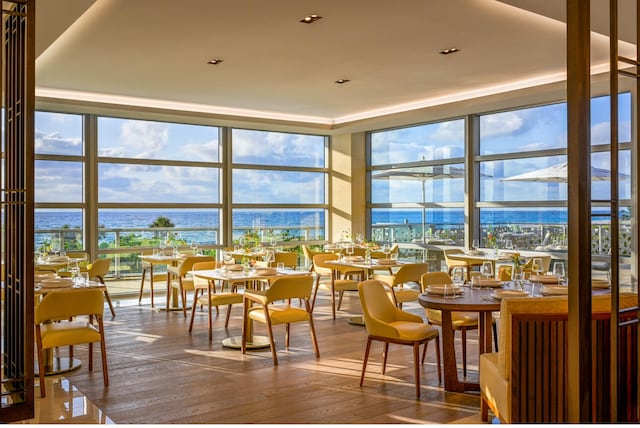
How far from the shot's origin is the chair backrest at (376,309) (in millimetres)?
4824

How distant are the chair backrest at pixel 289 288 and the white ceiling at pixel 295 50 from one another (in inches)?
102

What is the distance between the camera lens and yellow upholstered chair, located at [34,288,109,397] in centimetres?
475

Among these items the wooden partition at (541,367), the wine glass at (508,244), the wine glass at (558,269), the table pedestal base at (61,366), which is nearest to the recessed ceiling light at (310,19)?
the wine glass at (558,269)

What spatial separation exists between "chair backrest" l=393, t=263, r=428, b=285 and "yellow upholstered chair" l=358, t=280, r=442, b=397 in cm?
150

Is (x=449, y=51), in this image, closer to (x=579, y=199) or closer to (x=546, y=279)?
(x=546, y=279)

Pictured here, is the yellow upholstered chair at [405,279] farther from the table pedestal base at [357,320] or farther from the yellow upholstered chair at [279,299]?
the yellow upholstered chair at [279,299]

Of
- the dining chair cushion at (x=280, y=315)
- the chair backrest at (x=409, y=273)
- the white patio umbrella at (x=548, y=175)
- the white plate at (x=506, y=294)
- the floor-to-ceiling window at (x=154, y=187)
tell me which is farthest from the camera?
the floor-to-ceiling window at (x=154, y=187)

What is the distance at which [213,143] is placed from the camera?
11211mm

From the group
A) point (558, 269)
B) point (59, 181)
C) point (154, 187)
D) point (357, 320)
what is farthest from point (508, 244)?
point (59, 181)

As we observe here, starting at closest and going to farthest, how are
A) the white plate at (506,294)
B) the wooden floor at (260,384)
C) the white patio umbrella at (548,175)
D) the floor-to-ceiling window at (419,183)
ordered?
the wooden floor at (260,384)
the white plate at (506,294)
the white patio umbrella at (548,175)
the floor-to-ceiling window at (419,183)

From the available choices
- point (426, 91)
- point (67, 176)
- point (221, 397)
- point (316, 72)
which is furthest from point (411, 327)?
point (67, 176)

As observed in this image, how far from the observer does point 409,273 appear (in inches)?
273

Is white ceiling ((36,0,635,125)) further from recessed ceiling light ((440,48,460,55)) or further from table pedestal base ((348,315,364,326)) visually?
table pedestal base ((348,315,364,326))

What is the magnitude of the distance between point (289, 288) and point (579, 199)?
3.57 meters
